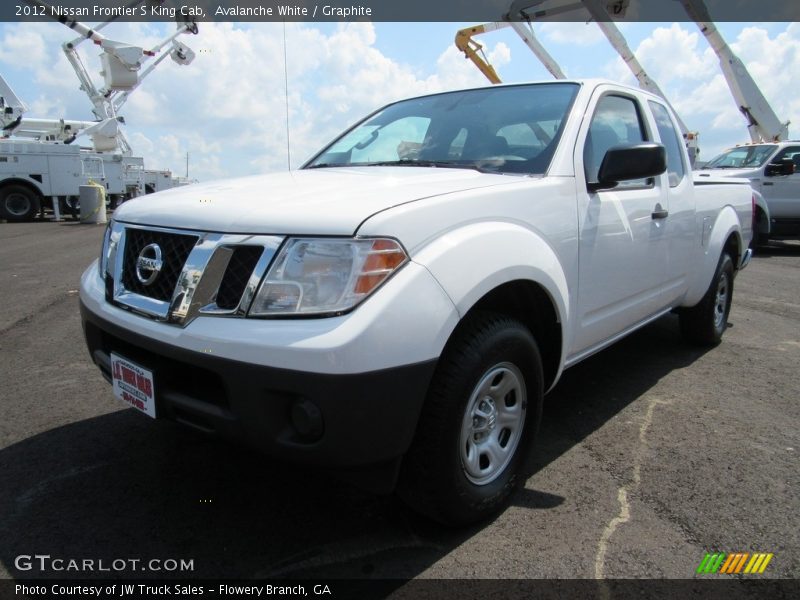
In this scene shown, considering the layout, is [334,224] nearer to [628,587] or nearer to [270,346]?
[270,346]

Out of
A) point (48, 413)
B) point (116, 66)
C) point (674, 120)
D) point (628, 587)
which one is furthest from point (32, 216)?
point (628, 587)

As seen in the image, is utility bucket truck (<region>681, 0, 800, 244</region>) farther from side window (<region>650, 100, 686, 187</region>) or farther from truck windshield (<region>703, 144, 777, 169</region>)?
side window (<region>650, 100, 686, 187</region>)

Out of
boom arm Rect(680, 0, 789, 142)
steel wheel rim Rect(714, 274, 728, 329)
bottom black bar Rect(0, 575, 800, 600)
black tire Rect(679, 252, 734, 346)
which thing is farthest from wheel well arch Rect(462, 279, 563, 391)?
boom arm Rect(680, 0, 789, 142)

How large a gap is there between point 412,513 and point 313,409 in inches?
34.0

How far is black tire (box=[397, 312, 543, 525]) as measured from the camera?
1868 mm

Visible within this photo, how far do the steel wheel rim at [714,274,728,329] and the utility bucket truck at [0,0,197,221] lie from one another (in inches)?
736

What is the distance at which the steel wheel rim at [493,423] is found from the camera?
2.06 meters

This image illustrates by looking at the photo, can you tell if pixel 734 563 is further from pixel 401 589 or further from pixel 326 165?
pixel 326 165

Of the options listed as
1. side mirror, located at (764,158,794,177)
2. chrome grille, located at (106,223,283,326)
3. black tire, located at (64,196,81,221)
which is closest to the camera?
chrome grille, located at (106,223,283,326)

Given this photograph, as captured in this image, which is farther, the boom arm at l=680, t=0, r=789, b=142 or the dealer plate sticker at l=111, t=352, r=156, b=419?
the boom arm at l=680, t=0, r=789, b=142

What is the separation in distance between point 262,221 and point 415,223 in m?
0.49

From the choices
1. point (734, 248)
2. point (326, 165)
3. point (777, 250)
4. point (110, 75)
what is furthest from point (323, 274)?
point (110, 75)

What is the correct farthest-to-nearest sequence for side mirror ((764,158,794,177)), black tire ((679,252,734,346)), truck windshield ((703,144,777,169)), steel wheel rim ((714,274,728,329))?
truck windshield ((703,144,777,169)) < side mirror ((764,158,794,177)) < steel wheel rim ((714,274,728,329)) < black tire ((679,252,734,346))

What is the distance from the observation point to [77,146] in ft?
60.1
